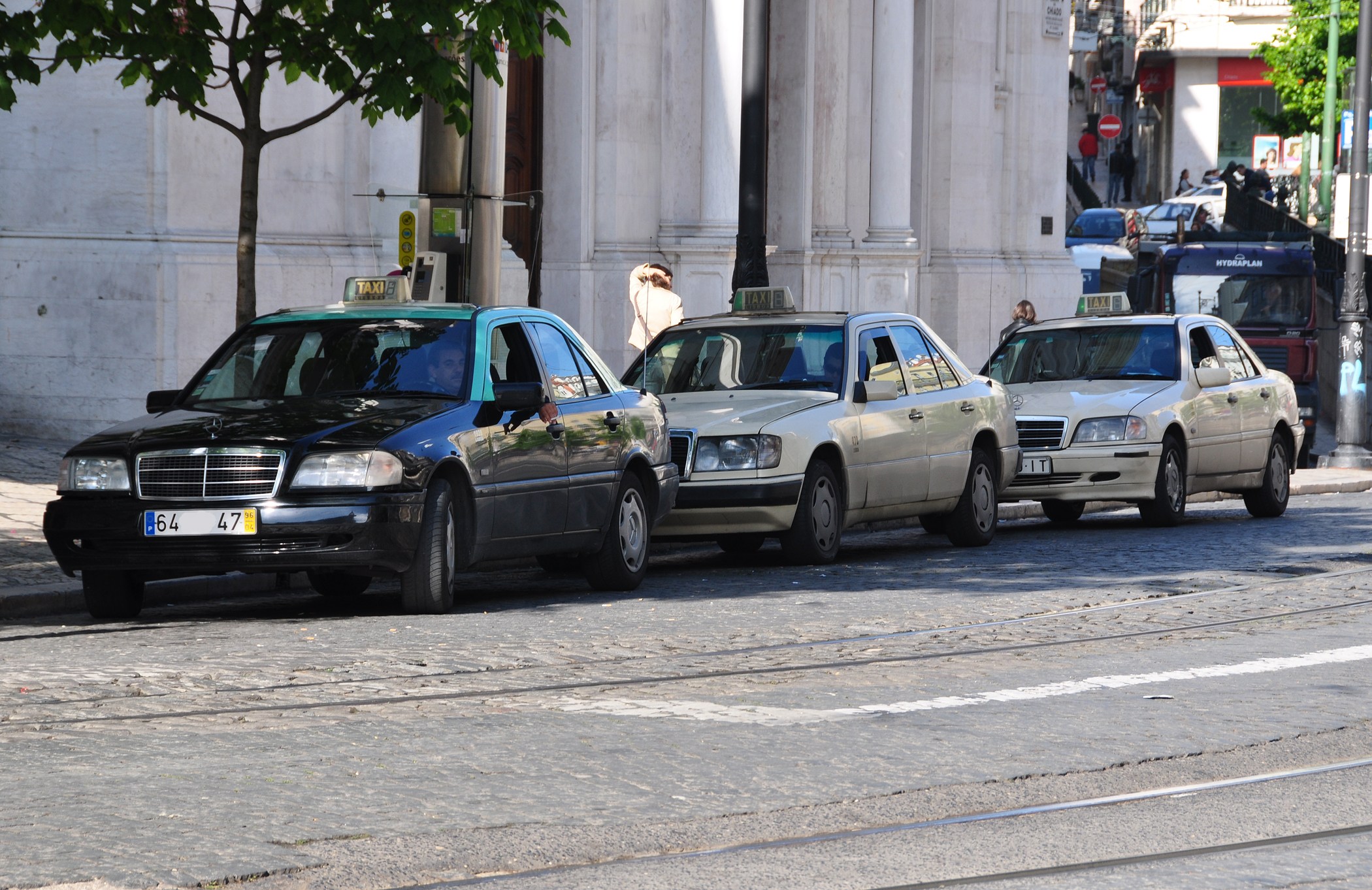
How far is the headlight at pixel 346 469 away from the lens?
9.78 meters

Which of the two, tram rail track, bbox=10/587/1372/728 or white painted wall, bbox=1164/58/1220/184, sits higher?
white painted wall, bbox=1164/58/1220/184

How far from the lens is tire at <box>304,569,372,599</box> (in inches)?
464

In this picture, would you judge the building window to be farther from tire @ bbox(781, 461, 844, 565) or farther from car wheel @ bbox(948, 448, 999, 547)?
tire @ bbox(781, 461, 844, 565)

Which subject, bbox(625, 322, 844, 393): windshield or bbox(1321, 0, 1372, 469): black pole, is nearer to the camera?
bbox(625, 322, 844, 393): windshield

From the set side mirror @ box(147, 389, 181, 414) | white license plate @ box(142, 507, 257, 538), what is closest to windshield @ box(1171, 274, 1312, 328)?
side mirror @ box(147, 389, 181, 414)

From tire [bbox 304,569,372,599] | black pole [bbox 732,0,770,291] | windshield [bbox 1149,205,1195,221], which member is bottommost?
tire [bbox 304,569,372,599]

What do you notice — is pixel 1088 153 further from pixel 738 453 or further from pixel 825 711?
pixel 825 711

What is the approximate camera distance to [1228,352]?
18.1 meters

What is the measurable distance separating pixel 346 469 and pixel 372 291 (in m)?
2.26

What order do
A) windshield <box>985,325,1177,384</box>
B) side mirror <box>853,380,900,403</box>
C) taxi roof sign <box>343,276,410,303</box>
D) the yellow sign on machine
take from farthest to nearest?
windshield <box>985,325,1177,384</box> < the yellow sign on machine < side mirror <box>853,380,900,403</box> < taxi roof sign <box>343,276,410,303</box>

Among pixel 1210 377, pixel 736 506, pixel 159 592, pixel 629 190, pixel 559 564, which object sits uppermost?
pixel 629 190

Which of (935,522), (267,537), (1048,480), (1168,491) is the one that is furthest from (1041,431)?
(267,537)

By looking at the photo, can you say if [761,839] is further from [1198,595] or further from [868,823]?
[1198,595]

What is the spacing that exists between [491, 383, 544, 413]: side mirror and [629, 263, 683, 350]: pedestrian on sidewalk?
6.73m
